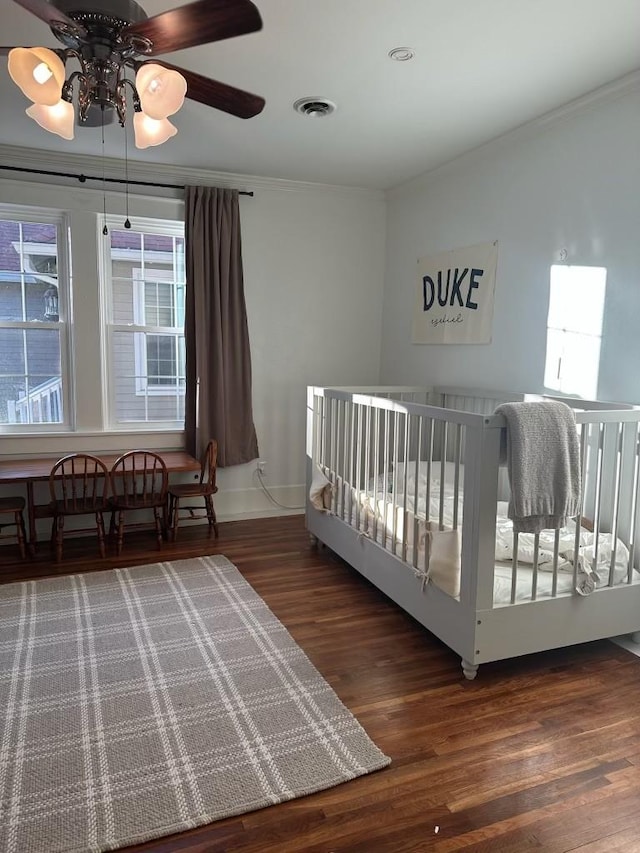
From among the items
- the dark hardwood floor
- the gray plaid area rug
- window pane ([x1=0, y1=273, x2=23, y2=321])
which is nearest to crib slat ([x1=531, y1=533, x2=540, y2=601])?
the dark hardwood floor

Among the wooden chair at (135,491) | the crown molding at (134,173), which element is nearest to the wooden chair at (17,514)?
the wooden chair at (135,491)

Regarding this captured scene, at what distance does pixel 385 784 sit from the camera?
176 centimetres

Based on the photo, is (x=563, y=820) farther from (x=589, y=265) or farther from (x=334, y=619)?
(x=589, y=265)

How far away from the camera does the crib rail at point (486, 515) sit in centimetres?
220

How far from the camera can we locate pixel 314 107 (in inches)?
120

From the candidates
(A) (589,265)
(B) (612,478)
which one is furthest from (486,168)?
(B) (612,478)

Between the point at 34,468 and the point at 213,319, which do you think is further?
the point at 213,319

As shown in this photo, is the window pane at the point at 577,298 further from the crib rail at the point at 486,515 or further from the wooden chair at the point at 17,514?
the wooden chair at the point at 17,514

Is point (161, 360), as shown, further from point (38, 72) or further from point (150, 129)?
point (38, 72)

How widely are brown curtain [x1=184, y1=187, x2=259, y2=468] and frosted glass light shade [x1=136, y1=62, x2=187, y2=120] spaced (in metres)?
2.36

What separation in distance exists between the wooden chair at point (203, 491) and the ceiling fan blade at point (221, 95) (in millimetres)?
2297

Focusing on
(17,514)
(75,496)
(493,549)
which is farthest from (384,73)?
(17,514)

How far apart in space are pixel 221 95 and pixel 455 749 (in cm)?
235

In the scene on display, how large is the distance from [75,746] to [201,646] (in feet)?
2.36
